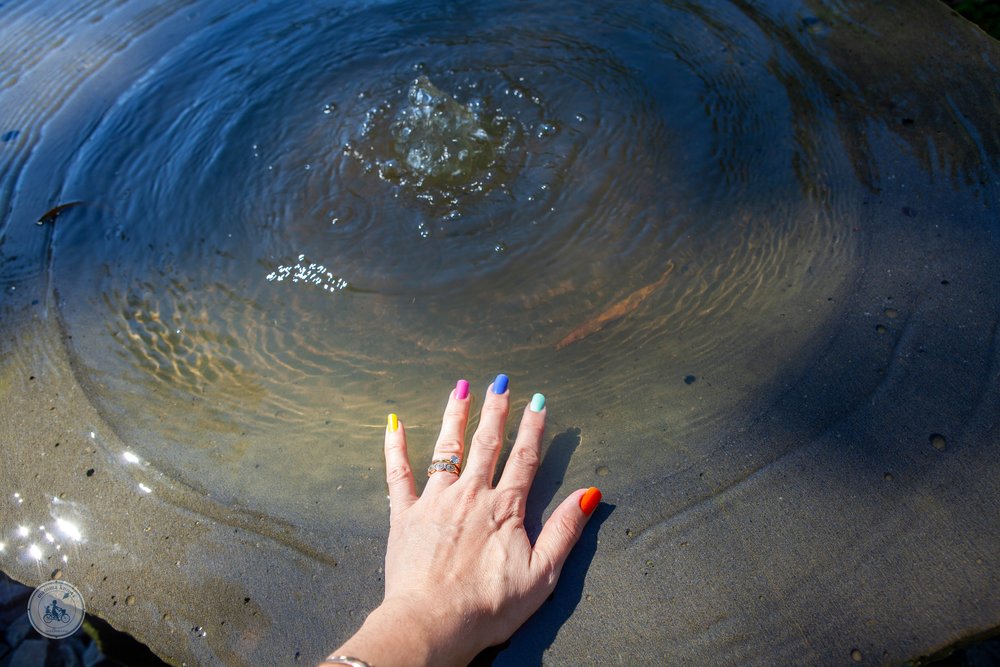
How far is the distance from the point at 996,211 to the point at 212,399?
267 centimetres

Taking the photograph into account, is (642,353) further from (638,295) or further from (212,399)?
(212,399)

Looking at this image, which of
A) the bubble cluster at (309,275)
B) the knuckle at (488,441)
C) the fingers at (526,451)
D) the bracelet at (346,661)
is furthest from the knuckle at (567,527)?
the bubble cluster at (309,275)

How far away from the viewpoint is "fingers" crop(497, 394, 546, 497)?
1.71 m

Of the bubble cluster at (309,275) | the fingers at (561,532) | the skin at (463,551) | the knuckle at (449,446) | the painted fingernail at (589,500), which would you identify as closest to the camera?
the skin at (463,551)

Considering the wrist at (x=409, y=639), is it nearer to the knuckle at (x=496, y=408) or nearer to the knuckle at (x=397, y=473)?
the knuckle at (x=397, y=473)

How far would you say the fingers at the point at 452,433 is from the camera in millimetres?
1715

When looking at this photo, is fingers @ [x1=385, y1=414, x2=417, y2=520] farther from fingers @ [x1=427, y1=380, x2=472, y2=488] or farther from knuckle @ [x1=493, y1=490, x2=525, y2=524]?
knuckle @ [x1=493, y1=490, x2=525, y2=524]

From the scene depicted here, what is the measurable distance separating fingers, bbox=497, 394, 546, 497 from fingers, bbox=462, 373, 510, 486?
0.04 m

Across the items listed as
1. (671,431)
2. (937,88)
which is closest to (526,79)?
(937,88)

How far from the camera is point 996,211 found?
7.22 ft

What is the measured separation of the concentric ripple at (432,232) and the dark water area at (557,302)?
1 centimetres

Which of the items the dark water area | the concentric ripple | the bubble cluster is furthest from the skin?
the bubble cluster

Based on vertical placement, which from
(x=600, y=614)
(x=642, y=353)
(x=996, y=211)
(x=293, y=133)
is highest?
(x=293, y=133)

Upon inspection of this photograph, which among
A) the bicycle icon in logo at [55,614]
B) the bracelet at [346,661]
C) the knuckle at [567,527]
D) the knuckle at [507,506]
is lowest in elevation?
the bicycle icon in logo at [55,614]
